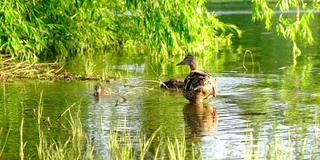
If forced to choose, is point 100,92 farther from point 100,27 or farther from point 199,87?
point 100,27

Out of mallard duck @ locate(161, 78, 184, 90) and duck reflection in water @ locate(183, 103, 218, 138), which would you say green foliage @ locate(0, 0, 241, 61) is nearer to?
mallard duck @ locate(161, 78, 184, 90)

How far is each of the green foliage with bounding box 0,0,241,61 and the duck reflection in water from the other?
420 cm

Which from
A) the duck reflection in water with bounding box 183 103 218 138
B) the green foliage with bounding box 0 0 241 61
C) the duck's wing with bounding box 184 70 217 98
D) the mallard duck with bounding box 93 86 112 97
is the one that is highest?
the green foliage with bounding box 0 0 241 61

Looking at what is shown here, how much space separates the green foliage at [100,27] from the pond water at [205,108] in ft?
3.38

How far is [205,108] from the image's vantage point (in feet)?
43.4

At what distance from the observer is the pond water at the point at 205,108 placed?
33.0 feet

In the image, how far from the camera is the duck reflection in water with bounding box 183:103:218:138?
1095 centimetres

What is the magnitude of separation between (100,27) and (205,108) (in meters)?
11.2

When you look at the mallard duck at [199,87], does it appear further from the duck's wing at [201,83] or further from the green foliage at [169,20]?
the green foliage at [169,20]

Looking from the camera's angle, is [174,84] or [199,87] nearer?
[199,87]

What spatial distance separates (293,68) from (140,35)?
5.41m

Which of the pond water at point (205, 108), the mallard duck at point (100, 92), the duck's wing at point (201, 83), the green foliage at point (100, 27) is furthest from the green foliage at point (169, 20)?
the duck's wing at point (201, 83)

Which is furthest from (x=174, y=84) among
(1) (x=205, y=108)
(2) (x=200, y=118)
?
(2) (x=200, y=118)

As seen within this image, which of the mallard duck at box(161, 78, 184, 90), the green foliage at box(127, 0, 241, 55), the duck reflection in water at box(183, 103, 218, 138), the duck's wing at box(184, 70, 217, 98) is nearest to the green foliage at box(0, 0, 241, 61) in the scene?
the green foliage at box(127, 0, 241, 55)
